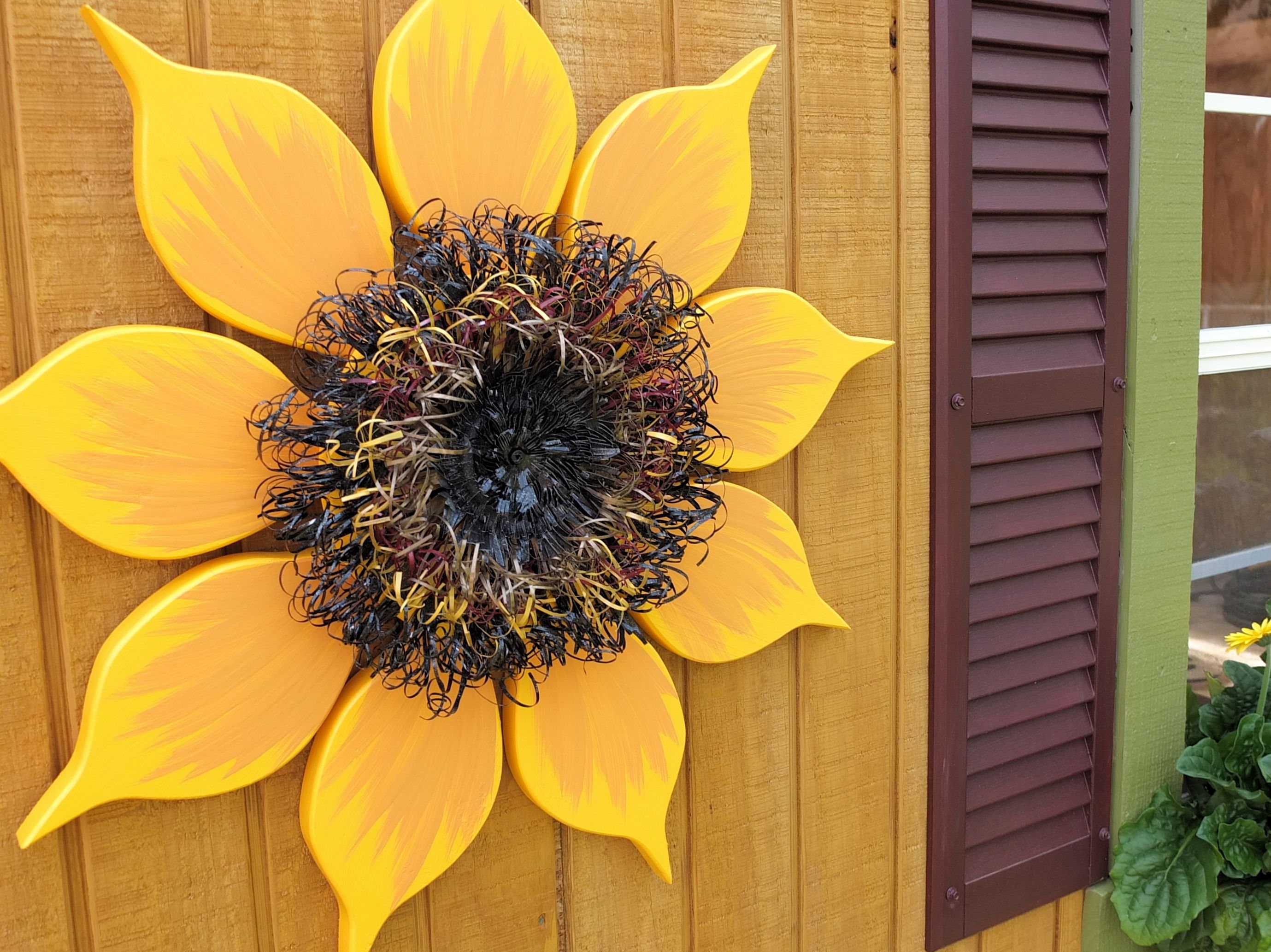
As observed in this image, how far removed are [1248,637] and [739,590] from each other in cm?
83

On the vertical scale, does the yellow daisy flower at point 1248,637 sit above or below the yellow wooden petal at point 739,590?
below

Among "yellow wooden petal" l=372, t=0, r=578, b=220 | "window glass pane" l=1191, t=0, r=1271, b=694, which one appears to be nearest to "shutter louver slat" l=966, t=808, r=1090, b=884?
"window glass pane" l=1191, t=0, r=1271, b=694

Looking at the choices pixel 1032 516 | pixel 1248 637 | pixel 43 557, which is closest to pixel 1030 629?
pixel 1032 516

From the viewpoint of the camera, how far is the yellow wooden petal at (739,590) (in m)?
0.98

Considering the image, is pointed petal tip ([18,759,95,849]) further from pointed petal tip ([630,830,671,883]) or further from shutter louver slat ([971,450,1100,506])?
shutter louver slat ([971,450,1100,506])

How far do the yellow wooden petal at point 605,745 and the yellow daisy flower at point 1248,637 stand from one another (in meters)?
0.88

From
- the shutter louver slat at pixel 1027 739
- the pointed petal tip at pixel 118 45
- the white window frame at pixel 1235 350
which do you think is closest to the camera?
the pointed petal tip at pixel 118 45

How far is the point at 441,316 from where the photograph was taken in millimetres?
737

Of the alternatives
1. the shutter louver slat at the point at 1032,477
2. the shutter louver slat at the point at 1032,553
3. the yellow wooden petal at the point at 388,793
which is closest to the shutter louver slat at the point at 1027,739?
the shutter louver slat at the point at 1032,553

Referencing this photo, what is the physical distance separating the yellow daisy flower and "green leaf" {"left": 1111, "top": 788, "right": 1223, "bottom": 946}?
148 millimetres

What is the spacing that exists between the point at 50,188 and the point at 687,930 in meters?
0.95

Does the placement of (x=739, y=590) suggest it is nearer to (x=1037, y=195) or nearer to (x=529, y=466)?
(x=529, y=466)

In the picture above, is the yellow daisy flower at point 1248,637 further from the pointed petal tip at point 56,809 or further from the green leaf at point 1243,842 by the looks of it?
the pointed petal tip at point 56,809

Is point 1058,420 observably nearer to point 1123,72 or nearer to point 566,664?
point 1123,72
